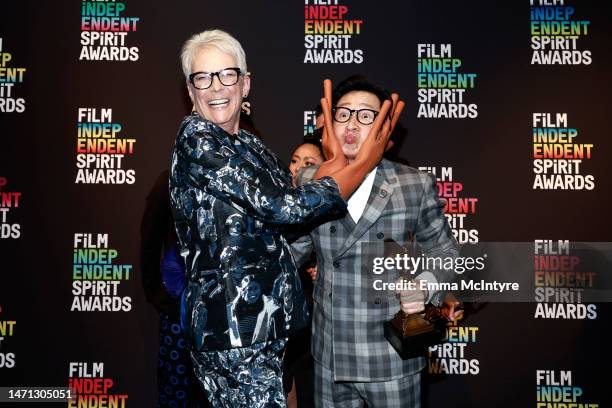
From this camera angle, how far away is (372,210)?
74.5 inches

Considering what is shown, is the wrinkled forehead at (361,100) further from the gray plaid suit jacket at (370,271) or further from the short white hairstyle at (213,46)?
the short white hairstyle at (213,46)

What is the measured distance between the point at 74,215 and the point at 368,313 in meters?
2.19

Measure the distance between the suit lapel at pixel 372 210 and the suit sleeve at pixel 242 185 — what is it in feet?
1.18

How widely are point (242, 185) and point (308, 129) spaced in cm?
184

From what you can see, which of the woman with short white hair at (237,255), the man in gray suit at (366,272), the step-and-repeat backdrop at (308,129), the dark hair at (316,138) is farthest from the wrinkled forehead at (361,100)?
the step-and-repeat backdrop at (308,129)

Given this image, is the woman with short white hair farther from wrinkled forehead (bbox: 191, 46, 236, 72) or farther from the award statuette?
the award statuette

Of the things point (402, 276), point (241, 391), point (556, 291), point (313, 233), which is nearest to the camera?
point (241, 391)

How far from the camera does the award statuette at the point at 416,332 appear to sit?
1.74m

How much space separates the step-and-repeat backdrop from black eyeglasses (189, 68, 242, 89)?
157cm

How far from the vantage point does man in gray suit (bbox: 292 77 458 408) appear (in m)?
1.87

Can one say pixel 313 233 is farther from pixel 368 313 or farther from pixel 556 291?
pixel 556 291

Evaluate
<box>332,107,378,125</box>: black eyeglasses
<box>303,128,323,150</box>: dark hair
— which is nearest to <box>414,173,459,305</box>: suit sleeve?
<box>332,107,378,125</box>: black eyeglasses

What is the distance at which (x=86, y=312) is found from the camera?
3209 mm

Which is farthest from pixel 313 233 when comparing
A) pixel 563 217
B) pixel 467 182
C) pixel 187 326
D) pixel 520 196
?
pixel 563 217
